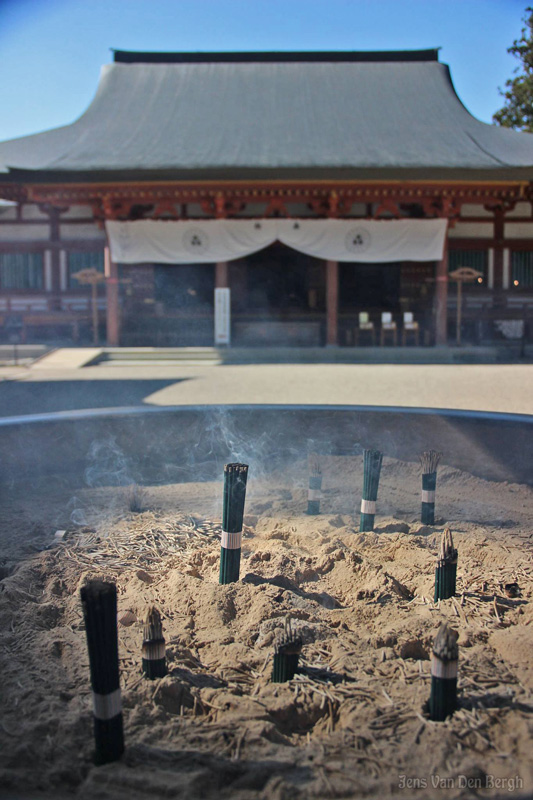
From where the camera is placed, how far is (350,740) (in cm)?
162

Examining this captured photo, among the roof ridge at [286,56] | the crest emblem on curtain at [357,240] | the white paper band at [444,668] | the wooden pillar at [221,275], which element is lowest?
the white paper band at [444,668]

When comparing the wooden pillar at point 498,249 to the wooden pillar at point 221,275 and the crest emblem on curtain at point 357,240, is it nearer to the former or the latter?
the crest emblem on curtain at point 357,240

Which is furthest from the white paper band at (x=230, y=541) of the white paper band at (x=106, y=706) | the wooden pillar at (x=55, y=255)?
the wooden pillar at (x=55, y=255)

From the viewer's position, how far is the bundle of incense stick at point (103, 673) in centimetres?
154

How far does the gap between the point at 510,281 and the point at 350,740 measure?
49.1 feet

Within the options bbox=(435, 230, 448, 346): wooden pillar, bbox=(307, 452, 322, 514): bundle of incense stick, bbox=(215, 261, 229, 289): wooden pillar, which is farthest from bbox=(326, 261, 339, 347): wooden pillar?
bbox=(307, 452, 322, 514): bundle of incense stick

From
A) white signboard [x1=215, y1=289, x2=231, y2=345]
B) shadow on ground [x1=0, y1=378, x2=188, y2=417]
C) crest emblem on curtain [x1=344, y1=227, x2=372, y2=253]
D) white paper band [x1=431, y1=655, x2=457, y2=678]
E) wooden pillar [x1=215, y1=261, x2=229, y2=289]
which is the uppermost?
crest emblem on curtain [x1=344, y1=227, x2=372, y2=253]

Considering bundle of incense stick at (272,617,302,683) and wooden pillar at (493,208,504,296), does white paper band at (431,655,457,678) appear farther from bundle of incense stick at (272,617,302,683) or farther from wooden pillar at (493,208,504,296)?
wooden pillar at (493,208,504,296)

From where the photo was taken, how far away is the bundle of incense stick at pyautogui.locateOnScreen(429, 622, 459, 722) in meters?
1.61

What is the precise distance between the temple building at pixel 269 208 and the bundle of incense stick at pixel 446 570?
36.0 ft

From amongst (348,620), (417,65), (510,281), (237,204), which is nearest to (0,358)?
(237,204)

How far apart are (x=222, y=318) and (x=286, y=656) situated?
39.3ft

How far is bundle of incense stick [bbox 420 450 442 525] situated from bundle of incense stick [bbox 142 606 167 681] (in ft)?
6.13

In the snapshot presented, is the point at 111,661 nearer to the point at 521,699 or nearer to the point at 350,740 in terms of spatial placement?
the point at 350,740
